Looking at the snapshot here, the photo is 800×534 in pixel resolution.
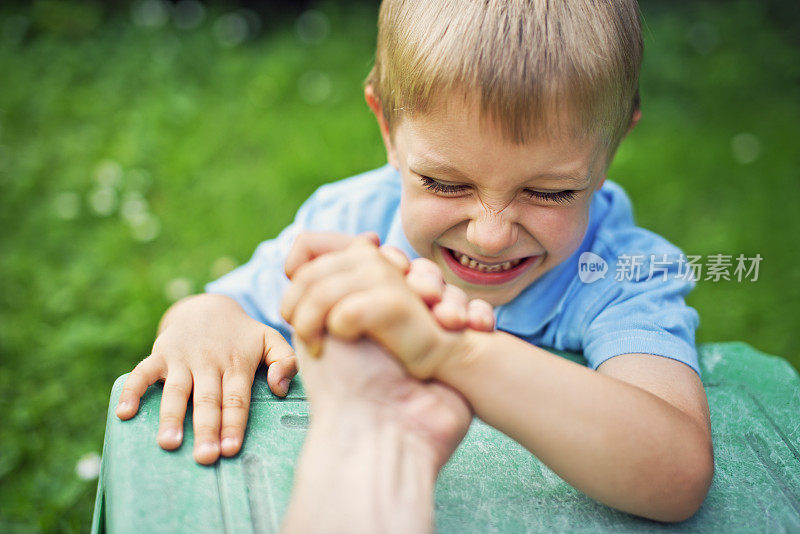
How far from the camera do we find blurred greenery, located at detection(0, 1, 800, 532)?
240 centimetres

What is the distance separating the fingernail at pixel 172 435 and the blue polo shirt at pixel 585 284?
504mm

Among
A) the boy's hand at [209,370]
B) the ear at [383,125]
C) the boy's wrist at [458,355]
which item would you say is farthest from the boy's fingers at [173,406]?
the ear at [383,125]

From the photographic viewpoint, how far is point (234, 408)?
140 cm

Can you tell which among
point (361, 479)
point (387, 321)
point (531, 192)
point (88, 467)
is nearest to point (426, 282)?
point (387, 321)

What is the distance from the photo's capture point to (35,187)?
3064 mm

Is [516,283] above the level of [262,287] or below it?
above

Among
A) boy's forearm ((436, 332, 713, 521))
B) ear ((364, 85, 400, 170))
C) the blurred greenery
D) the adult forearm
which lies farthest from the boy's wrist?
the blurred greenery

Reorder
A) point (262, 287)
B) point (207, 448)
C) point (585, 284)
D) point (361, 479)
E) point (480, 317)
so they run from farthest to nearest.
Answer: point (262, 287)
point (585, 284)
point (207, 448)
point (480, 317)
point (361, 479)

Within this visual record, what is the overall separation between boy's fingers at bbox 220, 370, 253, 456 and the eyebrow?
1.68 ft

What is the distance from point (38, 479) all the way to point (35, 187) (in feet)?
4.62

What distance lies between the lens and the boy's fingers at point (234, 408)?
1333 millimetres

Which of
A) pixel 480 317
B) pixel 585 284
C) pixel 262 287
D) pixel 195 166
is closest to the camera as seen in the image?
pixel 480 317

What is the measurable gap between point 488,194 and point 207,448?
639mm

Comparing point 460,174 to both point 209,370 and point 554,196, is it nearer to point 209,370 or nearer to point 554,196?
point 554,196
